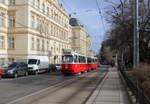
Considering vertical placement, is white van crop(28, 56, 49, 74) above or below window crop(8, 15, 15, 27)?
below

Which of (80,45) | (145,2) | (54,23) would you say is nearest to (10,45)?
(54,23)

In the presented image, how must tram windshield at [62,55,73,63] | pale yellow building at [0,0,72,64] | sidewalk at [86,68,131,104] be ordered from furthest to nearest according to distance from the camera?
pale yellow building at [0,0,72,64] < tram windshield at [62,55,73,63] < sidewalk at [86,68,131,104]

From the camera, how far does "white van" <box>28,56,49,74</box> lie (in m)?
41.2

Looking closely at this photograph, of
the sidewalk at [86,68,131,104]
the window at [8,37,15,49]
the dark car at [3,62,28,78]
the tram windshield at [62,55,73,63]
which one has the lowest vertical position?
the sidewalk at [86,68,131,104]

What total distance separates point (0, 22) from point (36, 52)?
10.5 m

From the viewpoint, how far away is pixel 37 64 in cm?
4309

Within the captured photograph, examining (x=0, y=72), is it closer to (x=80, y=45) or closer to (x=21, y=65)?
(x=21, y=65)

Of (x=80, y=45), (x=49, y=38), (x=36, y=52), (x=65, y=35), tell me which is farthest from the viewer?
(x=80, y=45)

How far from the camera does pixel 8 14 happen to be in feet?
188

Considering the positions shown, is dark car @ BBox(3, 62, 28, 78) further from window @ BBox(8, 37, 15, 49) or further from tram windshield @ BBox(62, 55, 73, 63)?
window @ BBox(8, 37, 15, 49)

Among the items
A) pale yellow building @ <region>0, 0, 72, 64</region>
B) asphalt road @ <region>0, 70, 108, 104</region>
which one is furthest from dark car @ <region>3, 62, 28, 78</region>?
pale yellow building @ <region>0, 0, 72, 64</region>

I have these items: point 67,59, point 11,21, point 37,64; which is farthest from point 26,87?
→ point 11,21

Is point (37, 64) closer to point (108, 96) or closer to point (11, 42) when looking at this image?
point (11, 42)

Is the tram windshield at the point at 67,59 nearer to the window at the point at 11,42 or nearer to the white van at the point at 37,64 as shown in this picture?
the white van at the point at 37,64
